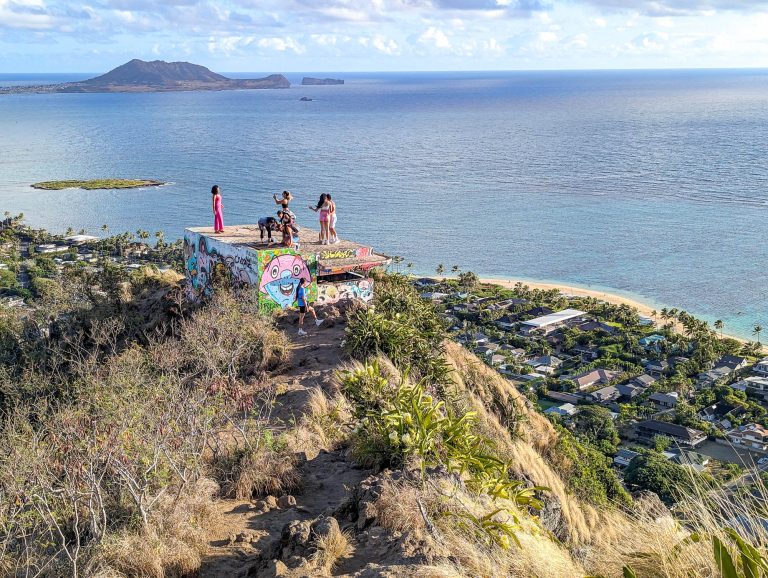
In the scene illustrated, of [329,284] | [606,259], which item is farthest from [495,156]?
[329,284]

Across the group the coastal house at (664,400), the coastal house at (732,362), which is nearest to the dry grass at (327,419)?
the coastal house at (664,400)

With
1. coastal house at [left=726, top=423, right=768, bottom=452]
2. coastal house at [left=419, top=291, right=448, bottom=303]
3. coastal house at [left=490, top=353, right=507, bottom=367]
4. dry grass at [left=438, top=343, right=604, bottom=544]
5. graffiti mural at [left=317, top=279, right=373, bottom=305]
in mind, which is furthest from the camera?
coastal house at [left=419, top=291, right=448, bottom=303]

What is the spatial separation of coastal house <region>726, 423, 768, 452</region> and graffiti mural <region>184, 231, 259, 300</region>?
91.1 feet

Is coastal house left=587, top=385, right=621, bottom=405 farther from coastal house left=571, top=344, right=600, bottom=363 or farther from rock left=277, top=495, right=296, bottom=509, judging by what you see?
rock left=277, top=495, right=296, bottom=509

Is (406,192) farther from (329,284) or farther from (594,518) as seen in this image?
(594,518)

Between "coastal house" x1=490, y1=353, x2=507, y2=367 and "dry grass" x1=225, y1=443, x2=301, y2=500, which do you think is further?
"coastal house" x1=490, y1=353, x2=507, y2=367

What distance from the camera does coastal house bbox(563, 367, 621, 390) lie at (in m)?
45.3

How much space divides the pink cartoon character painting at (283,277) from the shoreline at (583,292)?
132 feet

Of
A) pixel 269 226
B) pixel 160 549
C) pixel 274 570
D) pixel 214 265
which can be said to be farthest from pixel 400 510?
pixel 214 265

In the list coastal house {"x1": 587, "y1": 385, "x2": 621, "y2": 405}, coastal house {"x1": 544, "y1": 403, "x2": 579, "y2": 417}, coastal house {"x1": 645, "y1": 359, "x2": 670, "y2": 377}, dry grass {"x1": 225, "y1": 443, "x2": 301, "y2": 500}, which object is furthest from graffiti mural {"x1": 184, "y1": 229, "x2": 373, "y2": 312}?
coastal house {"x1": 645, "y1": 359, "x2": 670, "y2": 377}

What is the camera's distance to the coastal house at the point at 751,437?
119 feet

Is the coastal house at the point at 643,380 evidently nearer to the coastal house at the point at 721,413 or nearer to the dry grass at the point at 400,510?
the coastal house at the point at 721,413

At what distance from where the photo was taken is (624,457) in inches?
1400

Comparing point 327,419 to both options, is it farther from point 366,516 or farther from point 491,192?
point 491,192
